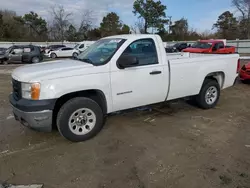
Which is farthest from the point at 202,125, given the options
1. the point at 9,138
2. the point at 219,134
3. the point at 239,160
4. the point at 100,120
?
the point at 9,138

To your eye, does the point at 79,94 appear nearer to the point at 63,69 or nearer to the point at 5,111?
the point at 63,69

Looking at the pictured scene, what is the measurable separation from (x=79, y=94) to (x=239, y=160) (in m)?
2.84

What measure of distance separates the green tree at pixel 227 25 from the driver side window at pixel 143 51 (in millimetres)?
50727

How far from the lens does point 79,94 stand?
425cm

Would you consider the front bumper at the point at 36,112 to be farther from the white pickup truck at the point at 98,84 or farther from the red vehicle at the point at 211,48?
the red vehicle at the point at 211,48

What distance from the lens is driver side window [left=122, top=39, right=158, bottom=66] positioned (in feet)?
15.0

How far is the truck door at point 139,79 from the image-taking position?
172 inches

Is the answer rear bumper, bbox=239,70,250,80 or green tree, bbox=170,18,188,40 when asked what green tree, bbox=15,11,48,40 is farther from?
rear bumper, bbox=239,70,250,80

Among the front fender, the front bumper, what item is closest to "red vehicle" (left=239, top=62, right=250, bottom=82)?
the front fender

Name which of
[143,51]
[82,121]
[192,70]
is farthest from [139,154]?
[192,70]

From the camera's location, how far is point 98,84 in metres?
4.16

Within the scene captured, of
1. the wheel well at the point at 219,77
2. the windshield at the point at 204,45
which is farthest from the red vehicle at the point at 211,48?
the wheel well at the point at 219,77

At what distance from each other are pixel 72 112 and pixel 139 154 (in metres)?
1.33

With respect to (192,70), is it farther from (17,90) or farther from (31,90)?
(17,90)
